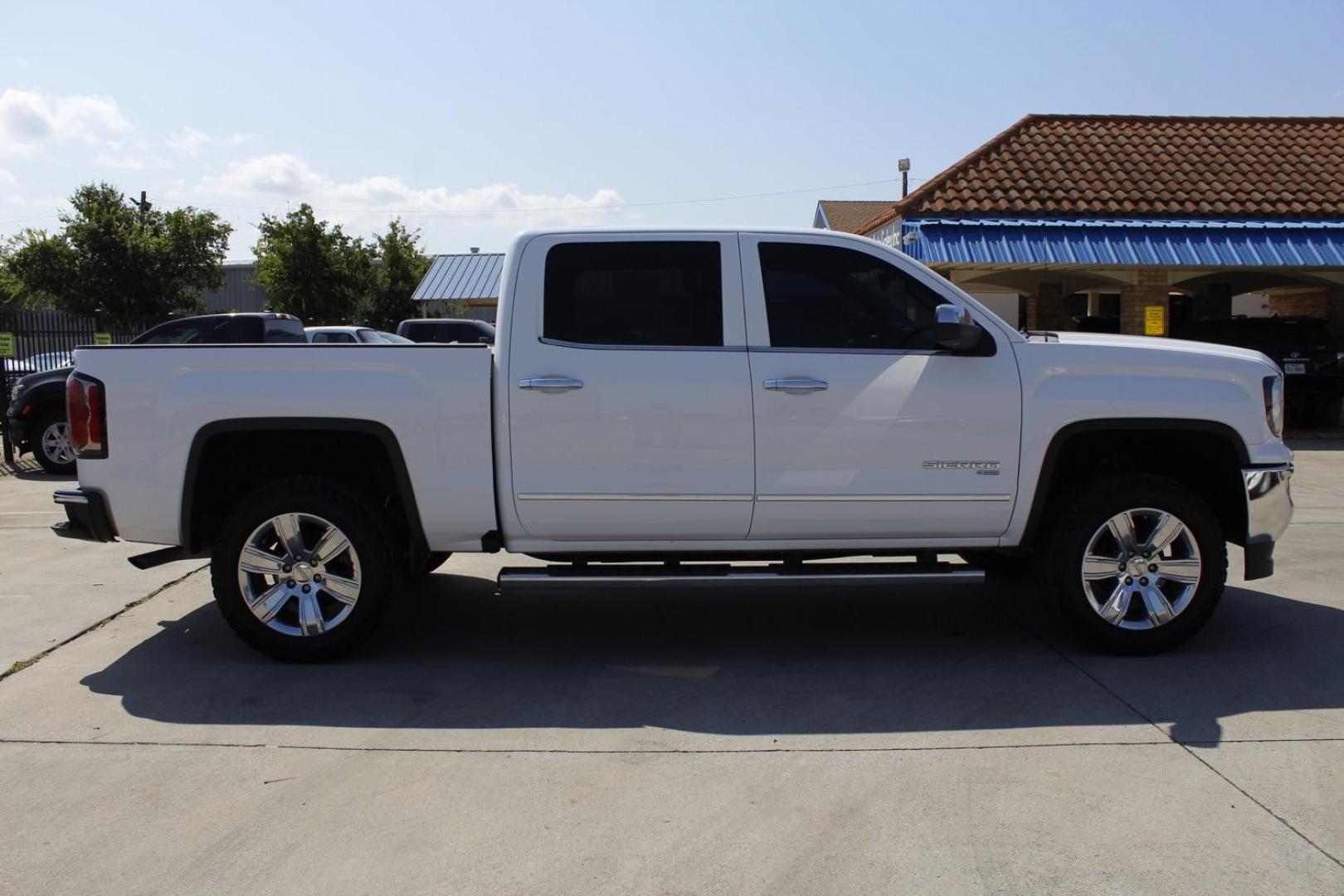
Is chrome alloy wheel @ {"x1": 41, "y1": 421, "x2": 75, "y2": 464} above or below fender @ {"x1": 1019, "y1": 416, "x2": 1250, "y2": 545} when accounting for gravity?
below

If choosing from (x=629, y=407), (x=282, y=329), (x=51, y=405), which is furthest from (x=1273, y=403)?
(x=51, y=405)

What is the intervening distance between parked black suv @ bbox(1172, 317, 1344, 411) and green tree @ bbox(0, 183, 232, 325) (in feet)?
87.8

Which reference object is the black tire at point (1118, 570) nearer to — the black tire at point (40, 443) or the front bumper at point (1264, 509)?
the front bumper at point (1264, 509)

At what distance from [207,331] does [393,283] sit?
1423 inches

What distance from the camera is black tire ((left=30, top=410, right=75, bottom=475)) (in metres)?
13.4

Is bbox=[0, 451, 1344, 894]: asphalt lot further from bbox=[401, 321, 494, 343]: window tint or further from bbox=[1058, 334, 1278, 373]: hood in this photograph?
bbox=[401, 321, 494, 343]: window tint

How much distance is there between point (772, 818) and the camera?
12.1 ft

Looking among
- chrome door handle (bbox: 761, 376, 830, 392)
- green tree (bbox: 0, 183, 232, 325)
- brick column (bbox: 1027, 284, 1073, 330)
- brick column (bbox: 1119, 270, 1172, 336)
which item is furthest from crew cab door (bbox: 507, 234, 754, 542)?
green tree (bbox: 0, 183, 232, 325)

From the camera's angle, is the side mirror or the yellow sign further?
the yellow sign

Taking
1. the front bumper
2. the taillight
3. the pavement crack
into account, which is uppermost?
the taillight

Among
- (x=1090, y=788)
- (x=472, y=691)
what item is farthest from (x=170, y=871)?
(x=1090, y=788)

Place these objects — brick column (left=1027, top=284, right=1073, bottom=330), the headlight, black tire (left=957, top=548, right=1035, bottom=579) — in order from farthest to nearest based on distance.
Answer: brick column (left=1027, top=284, right=1073, bottom=330) < black tire (left=957, top=548, right=1035, bottom=579) < the headlight

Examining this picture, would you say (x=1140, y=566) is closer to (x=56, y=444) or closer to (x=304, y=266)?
(x=56, y=444)

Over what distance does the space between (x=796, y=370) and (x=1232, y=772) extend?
2454 mm
